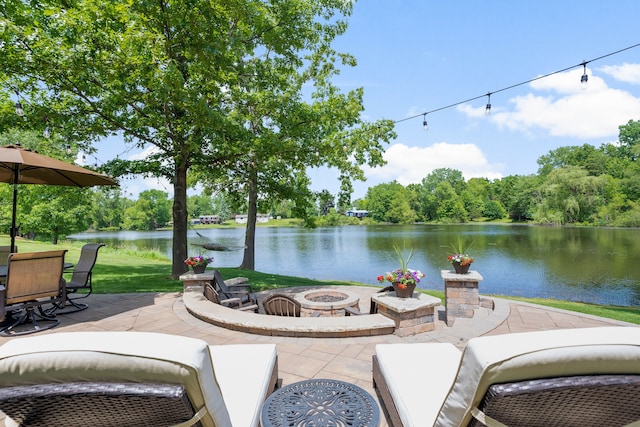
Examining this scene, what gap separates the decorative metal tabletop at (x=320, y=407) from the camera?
4.65 feet

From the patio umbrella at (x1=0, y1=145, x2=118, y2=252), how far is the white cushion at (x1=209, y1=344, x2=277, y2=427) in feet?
12.8

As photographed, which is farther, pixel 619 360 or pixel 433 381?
pixel 433 381

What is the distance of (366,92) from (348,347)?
321 inches

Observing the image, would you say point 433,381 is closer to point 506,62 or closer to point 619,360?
point 619,360

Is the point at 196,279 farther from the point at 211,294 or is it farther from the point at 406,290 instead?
the point at 406,290

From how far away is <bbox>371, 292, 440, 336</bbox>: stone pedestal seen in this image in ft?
11.2

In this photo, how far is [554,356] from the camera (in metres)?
0.96

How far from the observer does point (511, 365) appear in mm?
970

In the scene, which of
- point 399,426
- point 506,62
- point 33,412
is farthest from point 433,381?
point 506,62

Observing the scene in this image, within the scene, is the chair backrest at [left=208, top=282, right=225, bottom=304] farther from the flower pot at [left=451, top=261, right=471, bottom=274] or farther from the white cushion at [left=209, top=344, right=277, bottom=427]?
the flower pot at [left=451, top=261, right=471, bottom=274]

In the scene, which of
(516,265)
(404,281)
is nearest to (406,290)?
(404,281)

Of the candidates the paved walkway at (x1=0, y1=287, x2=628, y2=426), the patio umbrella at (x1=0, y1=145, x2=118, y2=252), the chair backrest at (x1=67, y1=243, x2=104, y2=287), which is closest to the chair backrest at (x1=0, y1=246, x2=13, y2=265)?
the patio umbrella at (x1=0, y1=145, x2=118, y2=252)

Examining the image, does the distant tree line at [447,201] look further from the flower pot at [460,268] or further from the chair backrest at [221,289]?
the flower pot at [460,268]

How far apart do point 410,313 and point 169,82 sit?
506 cm
